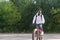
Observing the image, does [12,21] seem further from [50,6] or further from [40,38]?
[40,38]

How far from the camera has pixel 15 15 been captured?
2075 cm

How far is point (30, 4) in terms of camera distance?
21.0 metres

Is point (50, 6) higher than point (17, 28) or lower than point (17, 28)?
higher

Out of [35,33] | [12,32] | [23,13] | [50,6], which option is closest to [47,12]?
[50,6]

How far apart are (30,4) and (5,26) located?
9.20 feet

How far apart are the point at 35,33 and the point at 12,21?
7574 millimetres

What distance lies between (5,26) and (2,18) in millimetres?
727

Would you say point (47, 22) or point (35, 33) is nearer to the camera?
point (35, 33)

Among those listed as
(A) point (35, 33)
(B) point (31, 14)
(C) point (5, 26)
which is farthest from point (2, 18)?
(A) point (35, 33)

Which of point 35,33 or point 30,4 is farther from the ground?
point 30,4

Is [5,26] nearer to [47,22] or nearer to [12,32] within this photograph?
[12,32]

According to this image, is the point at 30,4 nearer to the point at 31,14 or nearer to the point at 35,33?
the point at 31,14

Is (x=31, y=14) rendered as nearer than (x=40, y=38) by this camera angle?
No

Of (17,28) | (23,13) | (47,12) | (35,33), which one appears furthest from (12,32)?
(35,33)
